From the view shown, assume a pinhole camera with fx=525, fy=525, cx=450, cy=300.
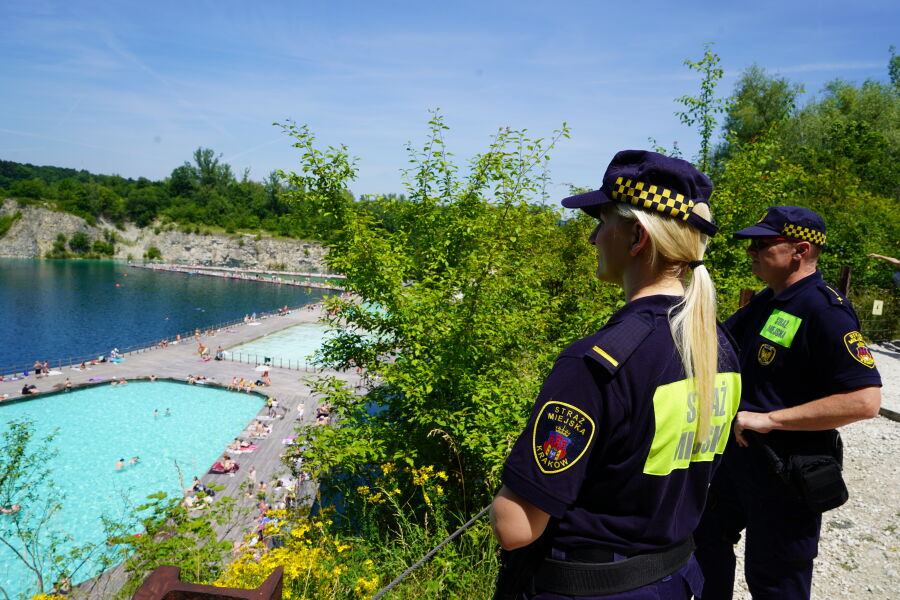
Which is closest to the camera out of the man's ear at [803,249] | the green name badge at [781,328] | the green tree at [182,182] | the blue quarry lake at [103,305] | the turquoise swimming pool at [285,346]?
the green name badge at [781,328]

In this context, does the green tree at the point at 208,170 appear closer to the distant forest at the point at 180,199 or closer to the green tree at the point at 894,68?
the distant forest at the point at 180,199

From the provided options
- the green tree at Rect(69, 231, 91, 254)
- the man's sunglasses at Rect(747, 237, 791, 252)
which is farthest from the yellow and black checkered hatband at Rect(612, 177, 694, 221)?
the green tree at Rect(69, 231, 91, 254)

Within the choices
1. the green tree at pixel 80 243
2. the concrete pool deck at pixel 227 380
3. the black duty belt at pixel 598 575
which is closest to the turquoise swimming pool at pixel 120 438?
the concrete pool deck at pixel 227 380

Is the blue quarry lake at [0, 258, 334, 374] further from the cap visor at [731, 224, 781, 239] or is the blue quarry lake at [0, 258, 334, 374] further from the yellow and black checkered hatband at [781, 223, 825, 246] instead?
the yellow and black checkered hatband at [781, 223, 825, 246]

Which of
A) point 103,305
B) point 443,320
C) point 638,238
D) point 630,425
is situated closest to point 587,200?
point 638,238

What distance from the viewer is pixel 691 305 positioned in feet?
4.24

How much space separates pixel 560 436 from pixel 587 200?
661mm

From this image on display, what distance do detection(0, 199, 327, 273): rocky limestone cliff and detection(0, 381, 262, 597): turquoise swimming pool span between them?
3147 inches

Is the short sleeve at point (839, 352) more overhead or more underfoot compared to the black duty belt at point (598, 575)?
more overhead

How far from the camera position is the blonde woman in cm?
118

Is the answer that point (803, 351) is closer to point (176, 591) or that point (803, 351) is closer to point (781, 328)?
point (781, 328)

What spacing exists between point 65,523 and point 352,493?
45.7ft

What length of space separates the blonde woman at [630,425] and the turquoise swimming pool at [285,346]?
112 ft

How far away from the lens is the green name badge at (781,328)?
2.46 metres
